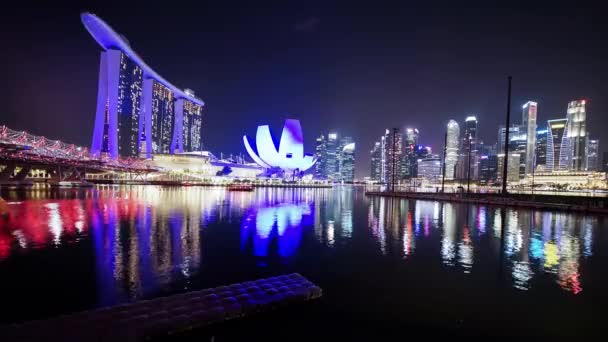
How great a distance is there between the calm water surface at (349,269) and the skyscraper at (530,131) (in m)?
119

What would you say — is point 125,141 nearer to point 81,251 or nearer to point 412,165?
point 81,251

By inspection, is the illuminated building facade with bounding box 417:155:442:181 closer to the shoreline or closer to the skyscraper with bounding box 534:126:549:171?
the skyscraper with bounding box 534:126:549:171

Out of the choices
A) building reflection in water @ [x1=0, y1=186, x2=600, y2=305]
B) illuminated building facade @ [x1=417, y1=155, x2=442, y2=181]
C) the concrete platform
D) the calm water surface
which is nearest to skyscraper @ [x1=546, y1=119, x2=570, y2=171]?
illuminated building facade @ [x1=417, y1=155, x2=442, y2=181]

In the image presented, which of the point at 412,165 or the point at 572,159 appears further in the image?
the point at 412,165

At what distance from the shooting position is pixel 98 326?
3895mm

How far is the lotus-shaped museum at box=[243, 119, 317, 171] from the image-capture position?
7519cm

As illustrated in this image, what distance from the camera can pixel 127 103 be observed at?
2837 inches

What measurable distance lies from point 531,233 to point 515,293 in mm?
7665

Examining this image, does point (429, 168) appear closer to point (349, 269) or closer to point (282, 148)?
point (282, 148)

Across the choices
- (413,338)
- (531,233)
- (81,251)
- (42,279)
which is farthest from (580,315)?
(81,251)

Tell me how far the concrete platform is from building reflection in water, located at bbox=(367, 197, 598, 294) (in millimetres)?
4517

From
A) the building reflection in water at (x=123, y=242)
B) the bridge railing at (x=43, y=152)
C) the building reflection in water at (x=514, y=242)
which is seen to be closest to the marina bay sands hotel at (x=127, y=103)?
the bridge railing at (x=43, y=152)

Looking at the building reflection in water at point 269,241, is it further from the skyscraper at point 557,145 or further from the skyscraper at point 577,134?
the skyscraper at point 557,145

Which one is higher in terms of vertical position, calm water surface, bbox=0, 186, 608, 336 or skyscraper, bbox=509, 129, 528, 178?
skyscraper, bbox=509, 129, 528, 178
